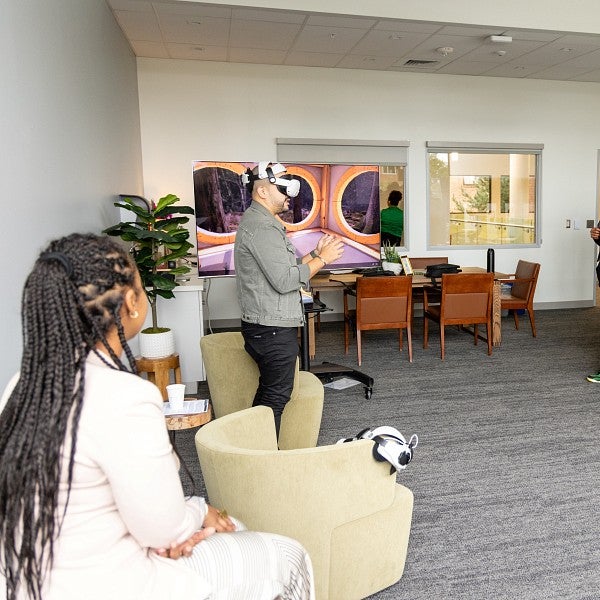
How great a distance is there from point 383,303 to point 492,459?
227 cm

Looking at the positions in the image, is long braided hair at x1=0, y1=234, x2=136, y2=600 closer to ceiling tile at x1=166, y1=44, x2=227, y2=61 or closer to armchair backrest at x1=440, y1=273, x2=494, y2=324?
armchair backrest at x1=440, y1=273, x2=494, y2=324

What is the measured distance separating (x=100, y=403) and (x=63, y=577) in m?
0.37

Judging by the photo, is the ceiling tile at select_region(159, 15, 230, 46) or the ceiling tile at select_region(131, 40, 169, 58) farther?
the ceiling tile at select_region(131, 40, 169, 58)

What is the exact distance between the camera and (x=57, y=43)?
10.4 feet

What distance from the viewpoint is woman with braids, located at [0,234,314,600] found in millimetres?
1055

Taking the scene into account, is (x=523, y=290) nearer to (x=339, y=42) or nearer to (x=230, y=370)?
(x=339, y=42)

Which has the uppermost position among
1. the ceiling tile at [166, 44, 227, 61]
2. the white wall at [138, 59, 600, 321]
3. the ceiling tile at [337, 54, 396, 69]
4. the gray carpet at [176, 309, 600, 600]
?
the ceiling tile at [166, 44, 227, 61]

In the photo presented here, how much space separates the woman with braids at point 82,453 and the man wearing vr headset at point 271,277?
144 cm

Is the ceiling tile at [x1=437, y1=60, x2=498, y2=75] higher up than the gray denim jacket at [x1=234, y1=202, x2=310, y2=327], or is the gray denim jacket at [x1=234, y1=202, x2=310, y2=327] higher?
the ceiling tile at [x1=437, y1=60, x2=498, y2=75]

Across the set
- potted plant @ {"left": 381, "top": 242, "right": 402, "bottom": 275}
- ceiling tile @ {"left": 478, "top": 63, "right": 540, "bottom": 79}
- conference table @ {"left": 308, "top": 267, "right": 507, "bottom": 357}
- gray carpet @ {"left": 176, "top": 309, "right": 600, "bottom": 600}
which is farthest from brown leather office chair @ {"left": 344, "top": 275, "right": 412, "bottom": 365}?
ceiling tile @ {"left": 478, "top": 63, "right": 540, "bottom": 79}

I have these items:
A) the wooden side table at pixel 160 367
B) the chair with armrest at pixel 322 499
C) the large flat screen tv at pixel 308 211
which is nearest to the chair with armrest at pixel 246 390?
the wooden side table at pixel 160 367

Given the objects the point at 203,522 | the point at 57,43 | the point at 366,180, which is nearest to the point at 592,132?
the point at 366,180

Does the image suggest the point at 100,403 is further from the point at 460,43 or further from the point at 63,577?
the point at 460,43

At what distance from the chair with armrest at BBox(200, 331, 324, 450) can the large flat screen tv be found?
1.77m
